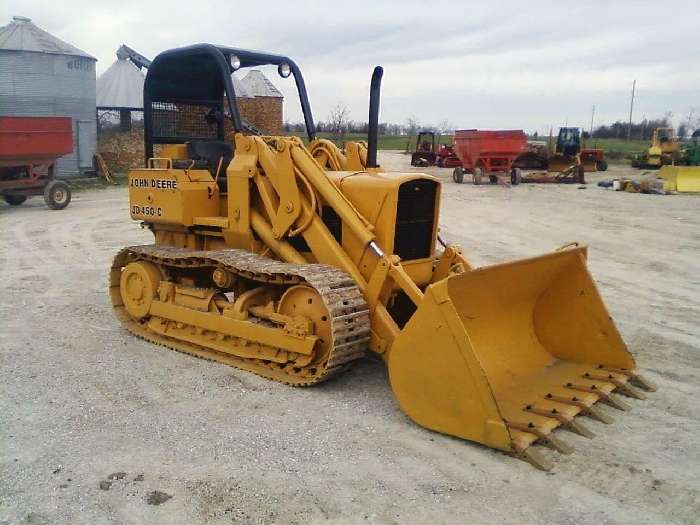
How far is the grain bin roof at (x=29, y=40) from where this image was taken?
24.5 metres

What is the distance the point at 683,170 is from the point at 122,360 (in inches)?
924

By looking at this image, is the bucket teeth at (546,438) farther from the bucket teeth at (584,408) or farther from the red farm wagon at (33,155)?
the red farm wagon at (33,155)

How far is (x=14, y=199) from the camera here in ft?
59.5

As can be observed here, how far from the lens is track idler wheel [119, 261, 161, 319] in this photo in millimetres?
6789

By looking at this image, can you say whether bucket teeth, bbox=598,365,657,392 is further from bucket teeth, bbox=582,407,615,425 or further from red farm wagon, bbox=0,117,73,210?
red farm wagon, bbox=0,117,73,210

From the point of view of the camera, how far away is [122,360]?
6.20 metres

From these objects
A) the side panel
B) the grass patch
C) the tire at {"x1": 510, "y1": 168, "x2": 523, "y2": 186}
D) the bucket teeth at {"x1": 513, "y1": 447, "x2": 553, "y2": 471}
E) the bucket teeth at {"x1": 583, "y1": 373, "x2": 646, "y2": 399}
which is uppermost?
the grass patch

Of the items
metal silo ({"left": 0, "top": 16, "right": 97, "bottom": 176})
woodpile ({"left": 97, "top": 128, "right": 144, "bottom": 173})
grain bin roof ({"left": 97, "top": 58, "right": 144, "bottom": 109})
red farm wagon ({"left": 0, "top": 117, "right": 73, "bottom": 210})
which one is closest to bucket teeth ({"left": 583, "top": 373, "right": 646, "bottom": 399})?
red farm wagon ({"left": 0, "top": 117, "right": 73, "bottom": 210})

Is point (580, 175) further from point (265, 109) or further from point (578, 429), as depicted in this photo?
point (578, 429)

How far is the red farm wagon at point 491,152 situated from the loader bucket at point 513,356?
2088 cm

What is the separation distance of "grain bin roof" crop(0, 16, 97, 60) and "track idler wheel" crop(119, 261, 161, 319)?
21527 millimetres

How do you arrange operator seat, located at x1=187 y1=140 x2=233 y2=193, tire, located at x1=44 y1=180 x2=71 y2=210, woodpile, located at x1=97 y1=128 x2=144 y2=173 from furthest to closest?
woodpile, located at x1=97 y1=128 x2=144 y2=173 → tire, located at x1=44 y1=180 x2=71 y2=210 → operator seat, located at x1=187 y1=140 x2=233 y2=193

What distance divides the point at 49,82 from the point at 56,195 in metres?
10.0

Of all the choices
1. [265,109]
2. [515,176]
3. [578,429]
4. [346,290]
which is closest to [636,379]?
[578,429]
